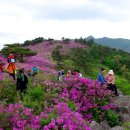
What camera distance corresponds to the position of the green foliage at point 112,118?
57.6 ft

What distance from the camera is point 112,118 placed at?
17.8 m

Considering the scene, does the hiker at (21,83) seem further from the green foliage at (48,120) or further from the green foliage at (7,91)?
the green foliage at (48,120)

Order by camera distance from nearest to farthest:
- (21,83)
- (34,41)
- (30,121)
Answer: (30,121) < (21,83) < (34,41)

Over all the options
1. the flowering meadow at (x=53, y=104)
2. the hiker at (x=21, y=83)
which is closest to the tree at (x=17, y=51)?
the flowering meadow at (x=53, y=104)

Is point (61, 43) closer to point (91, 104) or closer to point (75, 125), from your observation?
point (91, 104)

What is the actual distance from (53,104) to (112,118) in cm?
278

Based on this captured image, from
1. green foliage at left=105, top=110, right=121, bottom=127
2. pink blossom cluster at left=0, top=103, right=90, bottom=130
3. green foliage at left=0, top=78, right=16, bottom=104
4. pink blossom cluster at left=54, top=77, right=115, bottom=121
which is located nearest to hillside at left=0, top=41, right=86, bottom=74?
pink blossom cluster at left=54, top=77, right=115, bottom=121

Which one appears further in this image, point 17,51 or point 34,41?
point 34,41

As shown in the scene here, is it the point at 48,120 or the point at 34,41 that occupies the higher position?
the point at 48,120

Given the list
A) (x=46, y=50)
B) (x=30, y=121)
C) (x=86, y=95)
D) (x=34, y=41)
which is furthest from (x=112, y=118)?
(x=34, y=41)

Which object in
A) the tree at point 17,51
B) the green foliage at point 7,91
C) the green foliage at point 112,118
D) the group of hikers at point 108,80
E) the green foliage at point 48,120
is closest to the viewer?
the green foliage at point 48,120

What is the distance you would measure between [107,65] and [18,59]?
1155cm

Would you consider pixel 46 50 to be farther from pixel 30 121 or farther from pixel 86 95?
pixel 30 121

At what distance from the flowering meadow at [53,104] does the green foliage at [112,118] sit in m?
0.15
